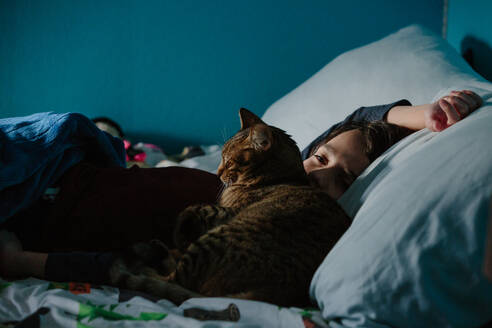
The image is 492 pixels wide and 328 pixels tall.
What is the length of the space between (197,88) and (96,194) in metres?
1.82

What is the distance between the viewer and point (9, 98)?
2.72 m

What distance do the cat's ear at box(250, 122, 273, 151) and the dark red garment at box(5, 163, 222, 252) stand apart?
217mm

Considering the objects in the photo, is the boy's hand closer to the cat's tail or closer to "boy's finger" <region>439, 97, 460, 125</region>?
"boy's finger" <region>439, 97, 460, 125</region>

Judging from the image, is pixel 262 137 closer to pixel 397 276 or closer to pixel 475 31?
pixel 397 276

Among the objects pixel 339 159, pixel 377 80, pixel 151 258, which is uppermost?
pixel 377 80

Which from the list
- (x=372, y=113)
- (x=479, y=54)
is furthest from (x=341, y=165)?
(x=479, y=54)

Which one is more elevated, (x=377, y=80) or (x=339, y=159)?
(x=377, y=80)

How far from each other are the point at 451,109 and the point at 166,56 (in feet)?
7.07

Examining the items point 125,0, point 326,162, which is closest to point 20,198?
point 326,162

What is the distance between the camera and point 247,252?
738mm

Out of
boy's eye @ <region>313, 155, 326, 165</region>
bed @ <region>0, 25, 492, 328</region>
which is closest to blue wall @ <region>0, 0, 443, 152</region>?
boy's eye @ <region>313, 155, 326, 165</region>

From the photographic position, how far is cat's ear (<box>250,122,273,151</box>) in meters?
1.09

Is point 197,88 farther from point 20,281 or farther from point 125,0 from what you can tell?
point 20,281

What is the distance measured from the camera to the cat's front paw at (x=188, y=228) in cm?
90
